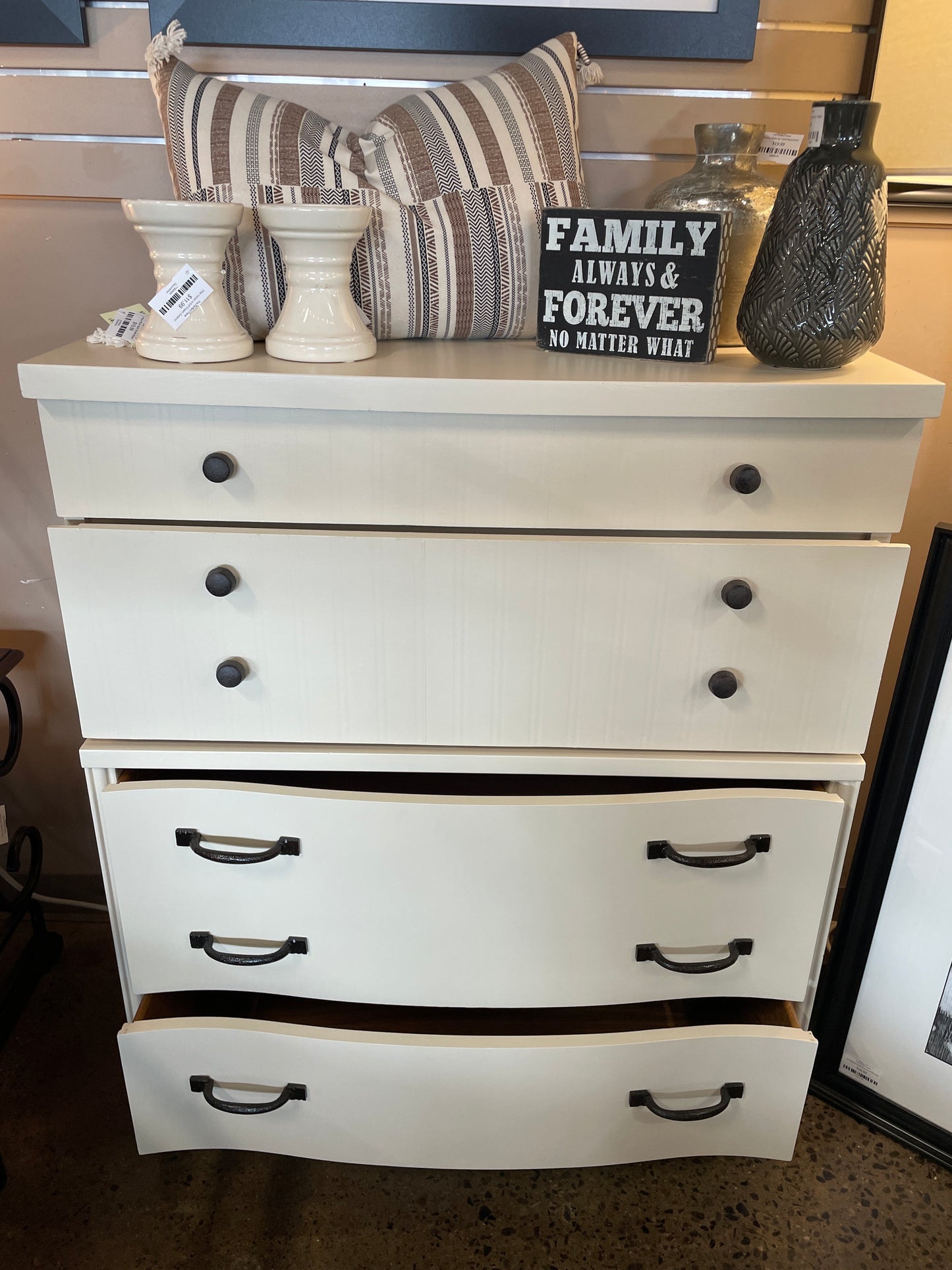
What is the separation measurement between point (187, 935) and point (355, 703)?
33 centimetres

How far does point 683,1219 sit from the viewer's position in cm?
108

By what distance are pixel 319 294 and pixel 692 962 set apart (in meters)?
0.80

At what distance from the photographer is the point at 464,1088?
3.29ft

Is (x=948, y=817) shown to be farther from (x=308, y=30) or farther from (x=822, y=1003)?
(x=308, y=30)

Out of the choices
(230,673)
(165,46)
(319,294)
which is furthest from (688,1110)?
(165,46)

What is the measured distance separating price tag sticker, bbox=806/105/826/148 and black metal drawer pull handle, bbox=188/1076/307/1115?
3.53 ft

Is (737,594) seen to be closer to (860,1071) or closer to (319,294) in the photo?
(319,294)

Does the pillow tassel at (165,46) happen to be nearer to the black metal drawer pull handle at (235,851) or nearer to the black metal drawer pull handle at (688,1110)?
the black metal drawer pull handle at (235,851)

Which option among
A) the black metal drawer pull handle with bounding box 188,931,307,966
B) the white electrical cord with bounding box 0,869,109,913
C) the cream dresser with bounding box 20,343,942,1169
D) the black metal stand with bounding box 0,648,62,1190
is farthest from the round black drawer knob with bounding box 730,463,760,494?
the white electrical cord with bounding box 0,869,109,913

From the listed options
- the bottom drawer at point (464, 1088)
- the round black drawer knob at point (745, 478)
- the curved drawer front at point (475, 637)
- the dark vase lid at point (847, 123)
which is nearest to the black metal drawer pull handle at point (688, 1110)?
the bottom drawer at point (464, 1088)

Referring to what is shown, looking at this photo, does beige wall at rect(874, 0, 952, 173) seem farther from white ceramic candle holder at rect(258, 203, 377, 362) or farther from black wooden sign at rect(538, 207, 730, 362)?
white ceramic candle holder at rect(258, 203, 377, 362)

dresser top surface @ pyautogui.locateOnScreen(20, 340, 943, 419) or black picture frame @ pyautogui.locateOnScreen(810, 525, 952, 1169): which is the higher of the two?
dresser top surface @ pyautogui.locateOnScreen(20, 340, 943, 419)

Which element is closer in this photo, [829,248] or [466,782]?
[829,248]

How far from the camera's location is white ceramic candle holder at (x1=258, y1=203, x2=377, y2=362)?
85 centimetres
